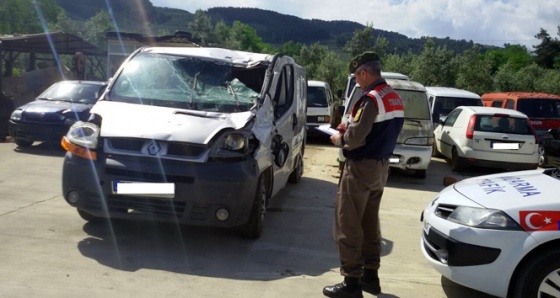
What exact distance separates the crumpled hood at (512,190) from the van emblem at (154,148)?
2771 mm

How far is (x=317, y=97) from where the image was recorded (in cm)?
1847

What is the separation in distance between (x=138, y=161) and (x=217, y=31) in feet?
161

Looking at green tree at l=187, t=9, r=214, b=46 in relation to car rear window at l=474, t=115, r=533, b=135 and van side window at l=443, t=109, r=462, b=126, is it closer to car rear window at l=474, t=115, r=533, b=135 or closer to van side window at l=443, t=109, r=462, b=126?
van side window at l=443, t=109, r=462, b=126

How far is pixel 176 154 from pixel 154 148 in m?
0.22

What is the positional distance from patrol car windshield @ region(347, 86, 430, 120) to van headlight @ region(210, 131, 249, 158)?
6.38m

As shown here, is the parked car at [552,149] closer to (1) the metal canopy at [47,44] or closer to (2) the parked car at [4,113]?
(2) the parked car at [4,113]

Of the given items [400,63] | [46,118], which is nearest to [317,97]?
[46,118]

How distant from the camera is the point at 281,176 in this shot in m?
7.29

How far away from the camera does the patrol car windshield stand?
38.5ft

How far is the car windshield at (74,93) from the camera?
1273 cm

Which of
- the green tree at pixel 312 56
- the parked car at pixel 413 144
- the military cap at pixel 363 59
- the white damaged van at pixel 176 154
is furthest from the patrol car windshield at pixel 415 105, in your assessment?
the green tree at pixel 312 56

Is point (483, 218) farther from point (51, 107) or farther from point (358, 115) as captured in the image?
point (51, 107)

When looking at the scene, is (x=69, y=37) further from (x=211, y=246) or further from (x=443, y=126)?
(x=211, y=246)

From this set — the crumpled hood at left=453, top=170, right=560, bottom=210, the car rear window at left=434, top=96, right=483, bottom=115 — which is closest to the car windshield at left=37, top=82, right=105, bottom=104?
the car rear window at left=434, top=96, right=483, bottom=115
